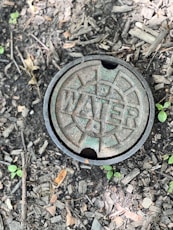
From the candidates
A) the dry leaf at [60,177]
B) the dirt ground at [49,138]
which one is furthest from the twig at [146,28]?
the dry leaf at [60,177]

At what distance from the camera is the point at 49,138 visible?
2693mm

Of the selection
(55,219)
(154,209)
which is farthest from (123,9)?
(55,219)

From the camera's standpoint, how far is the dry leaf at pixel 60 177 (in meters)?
2.64

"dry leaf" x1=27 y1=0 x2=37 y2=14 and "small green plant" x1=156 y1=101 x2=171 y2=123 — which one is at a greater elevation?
"dry leaf" x1=27 y1=0 x2=37 y2=14

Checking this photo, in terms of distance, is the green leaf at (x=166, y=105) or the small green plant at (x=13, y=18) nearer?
the green leaf at (x=166, y=105)

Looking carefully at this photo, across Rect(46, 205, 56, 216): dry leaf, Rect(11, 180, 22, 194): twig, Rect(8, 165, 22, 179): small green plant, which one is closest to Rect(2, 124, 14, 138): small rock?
Rect(8, 165, 22, 179): small green plant

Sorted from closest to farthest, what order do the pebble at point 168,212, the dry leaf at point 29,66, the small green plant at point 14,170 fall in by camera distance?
1. the pebble at point 168,212
2. the small green plant at point 14,170
3. the dry leaf at point 29,66

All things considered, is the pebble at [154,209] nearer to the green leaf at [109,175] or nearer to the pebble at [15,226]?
the green leaf at [109,175]

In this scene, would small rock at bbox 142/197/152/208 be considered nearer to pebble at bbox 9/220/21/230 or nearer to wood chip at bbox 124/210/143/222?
wood chip at bbox 124/210/143/222

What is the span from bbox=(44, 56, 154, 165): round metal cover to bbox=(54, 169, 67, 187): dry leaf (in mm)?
117

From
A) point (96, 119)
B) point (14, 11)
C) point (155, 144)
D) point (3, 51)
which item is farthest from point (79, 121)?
point (14, 11)

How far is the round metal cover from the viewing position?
262cm

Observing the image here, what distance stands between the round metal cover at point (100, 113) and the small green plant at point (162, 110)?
60 millimetres

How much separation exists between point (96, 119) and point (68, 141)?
0.69 ft
